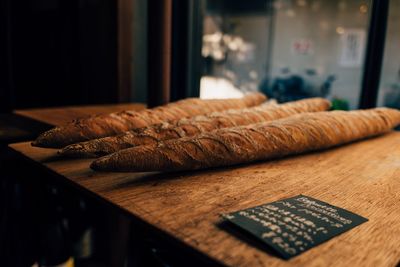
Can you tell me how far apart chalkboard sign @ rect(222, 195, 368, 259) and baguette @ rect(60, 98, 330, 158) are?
1.53ft

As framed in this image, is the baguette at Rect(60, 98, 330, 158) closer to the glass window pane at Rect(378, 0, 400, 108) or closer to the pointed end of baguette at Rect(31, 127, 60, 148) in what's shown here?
the pointed end of baguette at Rect(31, 127, 60, 148)

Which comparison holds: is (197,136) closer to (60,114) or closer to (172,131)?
(172,131)

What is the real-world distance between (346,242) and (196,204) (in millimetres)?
323

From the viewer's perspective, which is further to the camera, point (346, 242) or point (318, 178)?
point (318, 178)

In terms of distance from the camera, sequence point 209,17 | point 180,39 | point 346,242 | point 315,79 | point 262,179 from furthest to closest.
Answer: point 209,17 < point 315,79 < point 180,39 < point 262,179 < point 346,242

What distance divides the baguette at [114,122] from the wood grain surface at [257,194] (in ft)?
0.19

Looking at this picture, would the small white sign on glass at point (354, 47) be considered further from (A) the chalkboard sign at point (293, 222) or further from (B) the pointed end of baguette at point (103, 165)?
(B) the pointed end of baguette at point (103, 165)

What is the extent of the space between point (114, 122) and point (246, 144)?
50 centimetres

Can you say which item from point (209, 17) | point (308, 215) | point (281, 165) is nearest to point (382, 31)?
point (281, 165)

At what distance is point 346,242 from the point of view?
2.20 ft

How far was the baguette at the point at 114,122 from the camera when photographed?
117cm

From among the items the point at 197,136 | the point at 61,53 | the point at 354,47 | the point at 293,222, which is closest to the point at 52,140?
the point at 197,136

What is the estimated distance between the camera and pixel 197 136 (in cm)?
108

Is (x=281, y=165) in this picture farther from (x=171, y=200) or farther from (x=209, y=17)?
(x=209, y=17)
